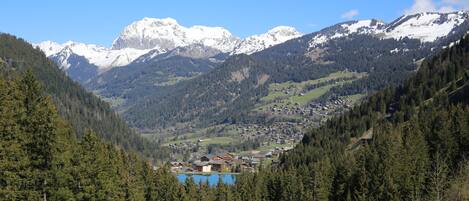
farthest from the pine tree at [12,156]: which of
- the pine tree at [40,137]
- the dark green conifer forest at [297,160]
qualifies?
the pine tree at [40,137]

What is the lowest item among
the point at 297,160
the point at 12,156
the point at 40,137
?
the point at 297,160

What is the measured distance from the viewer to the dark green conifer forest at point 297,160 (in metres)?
52.8

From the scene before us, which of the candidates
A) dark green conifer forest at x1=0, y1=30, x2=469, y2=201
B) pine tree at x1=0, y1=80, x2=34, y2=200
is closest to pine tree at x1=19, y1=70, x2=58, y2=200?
dark green conifer forest at x1=0, y1=30, x2=469, y2=201

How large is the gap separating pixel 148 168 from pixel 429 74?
390ft

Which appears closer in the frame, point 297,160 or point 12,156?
point 12,156

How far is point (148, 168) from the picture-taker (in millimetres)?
116000

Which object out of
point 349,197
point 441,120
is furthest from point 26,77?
point 441,120

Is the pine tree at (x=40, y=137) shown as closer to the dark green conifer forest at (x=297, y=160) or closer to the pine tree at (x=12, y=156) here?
the dark green conifer forest at (x=297, y=160)

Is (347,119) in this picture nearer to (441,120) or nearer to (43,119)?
(441,120)

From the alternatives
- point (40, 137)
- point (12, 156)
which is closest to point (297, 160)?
point (40, 137)

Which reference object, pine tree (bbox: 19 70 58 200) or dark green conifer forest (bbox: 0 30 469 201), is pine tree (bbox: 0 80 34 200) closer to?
dark green conifer forest (bbox: 0 30 469 201)

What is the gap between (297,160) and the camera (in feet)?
576

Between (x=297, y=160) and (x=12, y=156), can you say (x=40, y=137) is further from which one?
(x=297, y=160)

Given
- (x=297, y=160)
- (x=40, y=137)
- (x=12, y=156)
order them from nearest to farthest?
(x=12, y=156) → (x=40, y=137) → (x=297, y=160)
